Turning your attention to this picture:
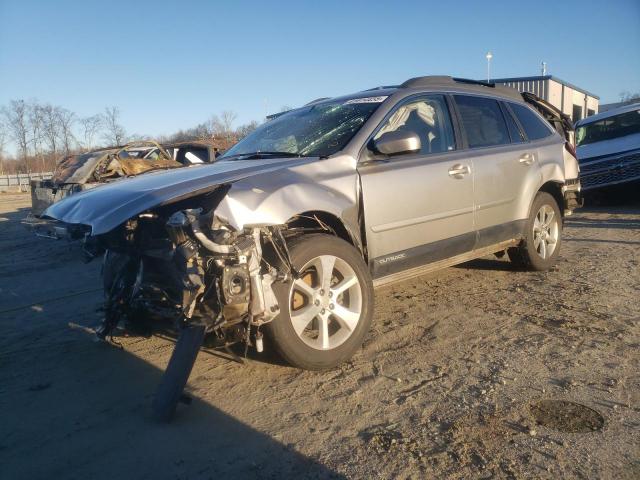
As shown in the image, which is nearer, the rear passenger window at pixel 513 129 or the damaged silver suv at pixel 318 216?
the damaged silver suv at pixel 318 216

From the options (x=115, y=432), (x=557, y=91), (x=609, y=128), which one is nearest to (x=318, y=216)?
Answer: (x=115, y=432)

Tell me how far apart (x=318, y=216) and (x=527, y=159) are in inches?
108

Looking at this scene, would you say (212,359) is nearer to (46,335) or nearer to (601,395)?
(46,335)

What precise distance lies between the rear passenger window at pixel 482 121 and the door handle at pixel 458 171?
1.02 ft

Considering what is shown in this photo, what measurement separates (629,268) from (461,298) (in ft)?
7.12

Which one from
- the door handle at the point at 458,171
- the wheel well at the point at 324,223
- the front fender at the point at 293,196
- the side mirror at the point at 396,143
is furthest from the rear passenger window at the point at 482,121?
the wheel well at the point at 324,223

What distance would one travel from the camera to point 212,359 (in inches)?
146

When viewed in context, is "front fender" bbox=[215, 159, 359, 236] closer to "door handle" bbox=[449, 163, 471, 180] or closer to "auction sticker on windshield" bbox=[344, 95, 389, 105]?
"auction sticker on windshield" bbox=[344, 95, 389, 105]

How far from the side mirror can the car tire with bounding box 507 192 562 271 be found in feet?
7.04

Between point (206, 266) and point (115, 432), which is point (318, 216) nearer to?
point (206, 266)

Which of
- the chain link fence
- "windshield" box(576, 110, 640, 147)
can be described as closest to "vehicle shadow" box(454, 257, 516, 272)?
"windshield" box(576, 110, 640, 147)

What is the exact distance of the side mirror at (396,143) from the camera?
3.78 meters

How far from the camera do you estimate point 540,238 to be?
566 cm

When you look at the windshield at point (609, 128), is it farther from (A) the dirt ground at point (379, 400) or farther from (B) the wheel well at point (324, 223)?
(B) the wheel well at point (324, 223)
